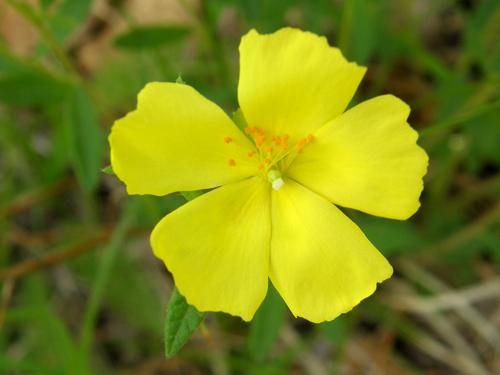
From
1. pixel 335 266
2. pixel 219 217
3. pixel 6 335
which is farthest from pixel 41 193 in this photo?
pixel 335 266

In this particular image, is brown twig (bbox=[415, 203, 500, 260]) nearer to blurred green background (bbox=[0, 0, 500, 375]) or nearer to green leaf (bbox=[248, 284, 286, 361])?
blurred green background (bbox=[0, 0, 500, 375])

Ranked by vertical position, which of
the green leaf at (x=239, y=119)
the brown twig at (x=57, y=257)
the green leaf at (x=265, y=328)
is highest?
the green leaf at (x=239, y=119)

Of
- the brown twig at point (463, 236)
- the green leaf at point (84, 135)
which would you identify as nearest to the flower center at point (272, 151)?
the green leaf at point (84, 135)

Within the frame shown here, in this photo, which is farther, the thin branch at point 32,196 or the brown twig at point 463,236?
the thin branch at point 32,196

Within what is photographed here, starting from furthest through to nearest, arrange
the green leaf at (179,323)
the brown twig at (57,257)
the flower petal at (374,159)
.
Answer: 1. the brown twig at (57,257)
2. the flower petal at (374,159)
3. the green leaf at (179,323)

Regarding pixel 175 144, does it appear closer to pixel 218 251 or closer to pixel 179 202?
pixel 218 251

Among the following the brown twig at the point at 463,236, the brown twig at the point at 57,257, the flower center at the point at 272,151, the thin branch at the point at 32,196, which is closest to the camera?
the flower center at the point at 272,151

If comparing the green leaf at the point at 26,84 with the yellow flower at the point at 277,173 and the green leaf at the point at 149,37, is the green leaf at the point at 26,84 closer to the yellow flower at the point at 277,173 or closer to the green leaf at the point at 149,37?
the green leaf at the point at 149,37

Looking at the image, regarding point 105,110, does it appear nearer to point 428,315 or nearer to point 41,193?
point 41,193
